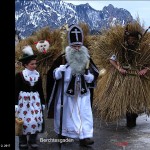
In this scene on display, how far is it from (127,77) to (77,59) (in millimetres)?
1350

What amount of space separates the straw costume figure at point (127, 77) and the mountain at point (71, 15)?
0.35m

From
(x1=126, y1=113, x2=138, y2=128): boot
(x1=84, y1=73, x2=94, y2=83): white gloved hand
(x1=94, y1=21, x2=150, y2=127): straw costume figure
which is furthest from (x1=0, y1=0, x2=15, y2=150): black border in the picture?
(x1=126, y1=113, x2=138, y2=128): boot

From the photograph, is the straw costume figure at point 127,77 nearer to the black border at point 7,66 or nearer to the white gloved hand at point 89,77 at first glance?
the white gloved hand at point 89,77

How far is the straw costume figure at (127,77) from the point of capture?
24.2 feet

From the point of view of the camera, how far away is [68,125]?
647 centimetres

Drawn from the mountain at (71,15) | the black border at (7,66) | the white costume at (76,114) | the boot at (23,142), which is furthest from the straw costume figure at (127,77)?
the black border at (7,66)

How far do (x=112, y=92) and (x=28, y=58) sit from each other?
193 cm

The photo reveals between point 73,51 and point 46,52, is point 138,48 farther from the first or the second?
point 46,52

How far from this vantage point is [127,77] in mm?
7461

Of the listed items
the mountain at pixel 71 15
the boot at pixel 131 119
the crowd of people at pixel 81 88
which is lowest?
the boot at pixel 131 119

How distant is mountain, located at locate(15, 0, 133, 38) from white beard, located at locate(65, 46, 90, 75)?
88 centimetres

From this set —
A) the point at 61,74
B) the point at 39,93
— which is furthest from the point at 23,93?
the point at 61,74

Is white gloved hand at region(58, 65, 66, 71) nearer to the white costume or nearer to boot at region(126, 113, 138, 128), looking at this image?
the white costume

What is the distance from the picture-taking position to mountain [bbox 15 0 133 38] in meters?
7.89
